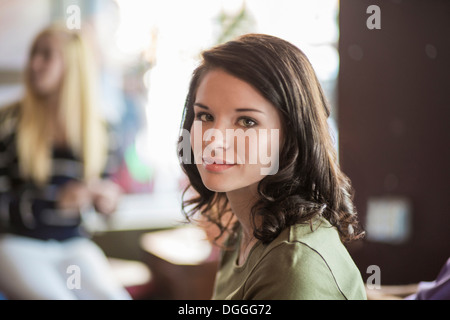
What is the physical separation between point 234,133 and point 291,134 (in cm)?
10

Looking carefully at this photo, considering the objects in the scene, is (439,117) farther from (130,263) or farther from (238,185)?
(130,263)

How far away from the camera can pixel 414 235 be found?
4.20 ft

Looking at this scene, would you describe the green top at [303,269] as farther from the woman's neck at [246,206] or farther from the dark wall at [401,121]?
the dark wall at [401,121]

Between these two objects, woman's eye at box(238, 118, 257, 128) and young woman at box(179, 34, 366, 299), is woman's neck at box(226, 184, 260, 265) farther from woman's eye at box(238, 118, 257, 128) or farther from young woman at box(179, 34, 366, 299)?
woman's eye at box(238, 118, 257, 128)

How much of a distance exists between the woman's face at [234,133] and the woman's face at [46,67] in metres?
1.39

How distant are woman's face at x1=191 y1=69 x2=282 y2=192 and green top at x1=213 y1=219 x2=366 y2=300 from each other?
0.13 metres

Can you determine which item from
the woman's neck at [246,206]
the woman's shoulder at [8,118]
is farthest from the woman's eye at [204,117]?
the woman's shoulder at [8,118]

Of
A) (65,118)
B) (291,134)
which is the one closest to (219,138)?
(291,134)

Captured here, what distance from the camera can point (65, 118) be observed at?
2.04m

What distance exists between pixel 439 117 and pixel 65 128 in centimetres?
160

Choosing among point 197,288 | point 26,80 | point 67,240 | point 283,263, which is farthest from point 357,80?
point 26,80

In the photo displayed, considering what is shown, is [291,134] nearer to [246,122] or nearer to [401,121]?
[246,122]

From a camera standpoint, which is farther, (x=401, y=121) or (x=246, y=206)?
(x=401, y=121)

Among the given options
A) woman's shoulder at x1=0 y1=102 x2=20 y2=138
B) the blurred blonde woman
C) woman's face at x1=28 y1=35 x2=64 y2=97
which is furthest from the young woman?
woman's shoulder at x1=0 y1=102 x2=20 y2=138
